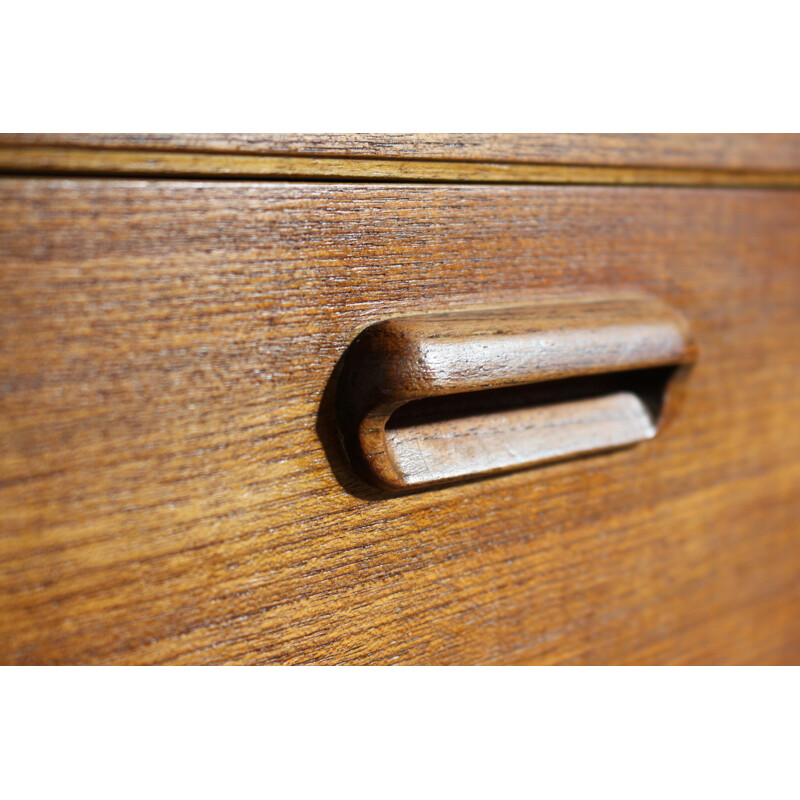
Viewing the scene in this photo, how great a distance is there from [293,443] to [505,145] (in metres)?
0.12

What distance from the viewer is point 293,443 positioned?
0.23 m

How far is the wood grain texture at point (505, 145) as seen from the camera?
196mm

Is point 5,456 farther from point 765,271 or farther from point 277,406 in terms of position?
point 765,271

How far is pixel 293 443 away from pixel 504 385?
7 centimetres

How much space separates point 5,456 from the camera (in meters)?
0.19

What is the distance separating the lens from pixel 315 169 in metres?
0.22

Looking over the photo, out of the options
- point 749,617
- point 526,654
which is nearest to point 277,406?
point 526,654

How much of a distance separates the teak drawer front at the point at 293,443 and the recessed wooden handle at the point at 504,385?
12 millimetres

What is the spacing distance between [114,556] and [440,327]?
0.36ft

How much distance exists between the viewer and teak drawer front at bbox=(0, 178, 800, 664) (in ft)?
0.64

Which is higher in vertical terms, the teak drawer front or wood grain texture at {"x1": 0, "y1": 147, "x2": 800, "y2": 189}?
wood grain texture at {"x1": 0, "y1": 147, "x2": 800, "y2": 189}

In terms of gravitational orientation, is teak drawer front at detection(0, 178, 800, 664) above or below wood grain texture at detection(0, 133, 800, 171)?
below

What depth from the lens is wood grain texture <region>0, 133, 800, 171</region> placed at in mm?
196

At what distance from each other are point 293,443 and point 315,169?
0.08m
